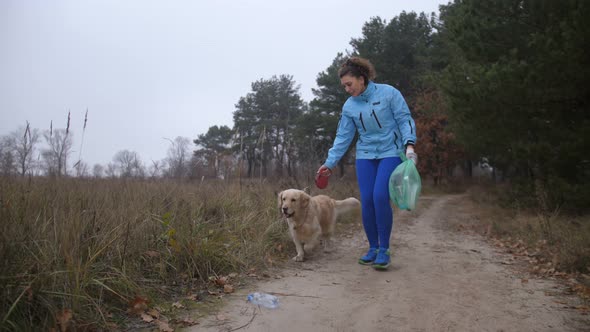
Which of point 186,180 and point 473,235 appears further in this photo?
point 473,235

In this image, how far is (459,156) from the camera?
20.1 meters

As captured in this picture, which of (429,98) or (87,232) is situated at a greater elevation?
(429,98)

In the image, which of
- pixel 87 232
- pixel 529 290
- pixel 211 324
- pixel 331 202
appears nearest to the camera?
pixel 211 324

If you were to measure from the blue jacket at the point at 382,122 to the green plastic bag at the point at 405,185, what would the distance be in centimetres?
20

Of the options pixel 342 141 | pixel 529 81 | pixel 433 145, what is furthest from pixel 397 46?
pixel 342 141

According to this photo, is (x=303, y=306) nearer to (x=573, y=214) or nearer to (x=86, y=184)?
(x=86, y=184)

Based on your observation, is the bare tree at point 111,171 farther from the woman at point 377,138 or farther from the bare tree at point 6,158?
the woman at point 377,138

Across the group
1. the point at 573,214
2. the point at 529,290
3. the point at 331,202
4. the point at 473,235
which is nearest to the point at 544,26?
the point at 573,214

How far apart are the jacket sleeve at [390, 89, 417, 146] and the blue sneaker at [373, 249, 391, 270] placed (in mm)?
1007

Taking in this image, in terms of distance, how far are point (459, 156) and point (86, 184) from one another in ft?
64.5

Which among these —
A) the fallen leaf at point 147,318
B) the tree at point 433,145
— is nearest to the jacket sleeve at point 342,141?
the fallen leaf at point 147,318

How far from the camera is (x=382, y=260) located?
11.2 ft

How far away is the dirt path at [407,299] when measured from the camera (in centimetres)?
216

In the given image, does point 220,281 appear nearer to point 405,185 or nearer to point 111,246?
point 111,246
